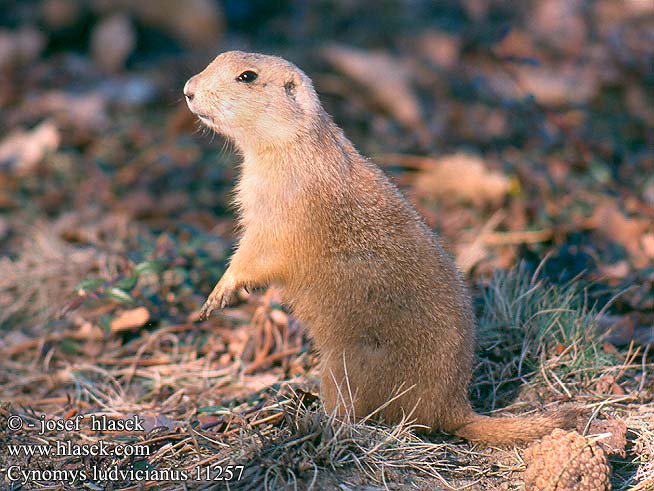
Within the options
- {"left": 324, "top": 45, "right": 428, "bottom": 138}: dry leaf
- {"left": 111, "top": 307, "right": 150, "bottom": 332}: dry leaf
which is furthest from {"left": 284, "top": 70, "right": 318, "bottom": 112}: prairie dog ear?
{"left": 324, "top": 45, "right": 428, "bottom": 138}: dry leaf

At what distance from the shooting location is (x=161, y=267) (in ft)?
17.3

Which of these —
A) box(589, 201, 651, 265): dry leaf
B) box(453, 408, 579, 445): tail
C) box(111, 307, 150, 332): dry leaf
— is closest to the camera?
box(453, 408, 579, 445): tail

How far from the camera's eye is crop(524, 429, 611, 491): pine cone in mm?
3316

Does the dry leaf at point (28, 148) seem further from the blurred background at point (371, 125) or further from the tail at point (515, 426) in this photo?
the tail at point (515, 426)

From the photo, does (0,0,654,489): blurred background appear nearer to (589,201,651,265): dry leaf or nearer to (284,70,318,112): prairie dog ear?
(589,201,651,265): dry leaf

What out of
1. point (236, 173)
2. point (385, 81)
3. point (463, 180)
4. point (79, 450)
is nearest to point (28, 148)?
point (236, 173)

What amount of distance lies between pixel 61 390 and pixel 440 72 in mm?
5774

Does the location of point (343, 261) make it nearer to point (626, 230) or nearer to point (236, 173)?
point (626, 230)

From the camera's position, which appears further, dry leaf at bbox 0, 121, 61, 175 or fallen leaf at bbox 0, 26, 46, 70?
fallen leaf at bbox 0, 26, 46, 70

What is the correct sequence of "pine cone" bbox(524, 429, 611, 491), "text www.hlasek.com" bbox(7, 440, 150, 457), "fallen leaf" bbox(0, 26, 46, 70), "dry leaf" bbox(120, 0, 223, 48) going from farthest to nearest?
1. "dry leaf" bbox(120, 0, 223, 48)
2. "fallen leaf" bbox(0, 26, 46, 70)
3. "text www.hlasek.com" bbox(7, 440, 150, 457)
4. "pine cone" bbox(524, 429, 611, 491)

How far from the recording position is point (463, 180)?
7.01 meters

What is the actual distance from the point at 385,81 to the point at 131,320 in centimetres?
438

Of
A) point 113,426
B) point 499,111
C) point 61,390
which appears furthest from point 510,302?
point 499,111

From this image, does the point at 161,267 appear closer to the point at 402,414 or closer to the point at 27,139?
the point at 402,414
